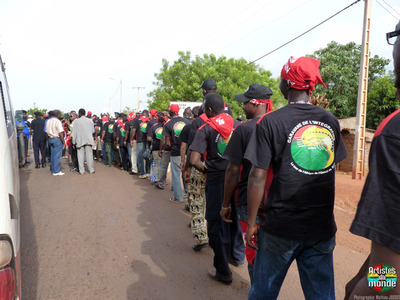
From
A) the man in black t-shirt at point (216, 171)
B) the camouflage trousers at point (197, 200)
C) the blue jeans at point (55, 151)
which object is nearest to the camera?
the man in black t-shirt at point (216, 171)

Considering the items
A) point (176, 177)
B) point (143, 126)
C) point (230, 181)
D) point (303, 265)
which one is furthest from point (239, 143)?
point (143, 126)

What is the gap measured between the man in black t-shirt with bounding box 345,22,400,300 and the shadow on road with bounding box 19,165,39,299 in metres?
3.21

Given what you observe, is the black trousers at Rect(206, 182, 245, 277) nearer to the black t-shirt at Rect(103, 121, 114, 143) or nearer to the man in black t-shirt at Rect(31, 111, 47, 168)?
the black t-shirt at Rect(103, 121, 114, 143)

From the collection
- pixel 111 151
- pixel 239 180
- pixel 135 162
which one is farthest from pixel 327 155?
pixel 111 151

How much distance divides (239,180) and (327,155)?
3.50ft

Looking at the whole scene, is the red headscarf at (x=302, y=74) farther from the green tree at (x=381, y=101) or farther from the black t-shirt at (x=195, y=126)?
the green tree at (x=381, y=101)

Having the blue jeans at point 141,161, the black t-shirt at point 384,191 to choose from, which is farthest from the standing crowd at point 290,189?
the blue jeans at point 141,161

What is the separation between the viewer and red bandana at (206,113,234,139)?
351 centimetres

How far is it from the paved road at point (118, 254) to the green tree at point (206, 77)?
17.2 m

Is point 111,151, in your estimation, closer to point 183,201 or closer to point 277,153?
point 183,201

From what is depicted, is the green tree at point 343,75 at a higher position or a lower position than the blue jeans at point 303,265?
higher

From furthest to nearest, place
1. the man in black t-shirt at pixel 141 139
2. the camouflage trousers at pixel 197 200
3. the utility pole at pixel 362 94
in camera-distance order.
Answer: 1. the utility pole at pixel 362 94
2. the man in black t-shirt at pixel 141 139
3. the camouflage trousers at pixel 197 200

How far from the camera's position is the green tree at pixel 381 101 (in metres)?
20.0

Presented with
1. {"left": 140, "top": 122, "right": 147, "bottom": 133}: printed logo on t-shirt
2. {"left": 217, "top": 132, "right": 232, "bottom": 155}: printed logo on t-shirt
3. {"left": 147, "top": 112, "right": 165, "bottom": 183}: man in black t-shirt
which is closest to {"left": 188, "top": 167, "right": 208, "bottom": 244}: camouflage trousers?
{"left": 217, "top": 132, "right": 232, "bottom": 155}: printed logo on t-shirt
